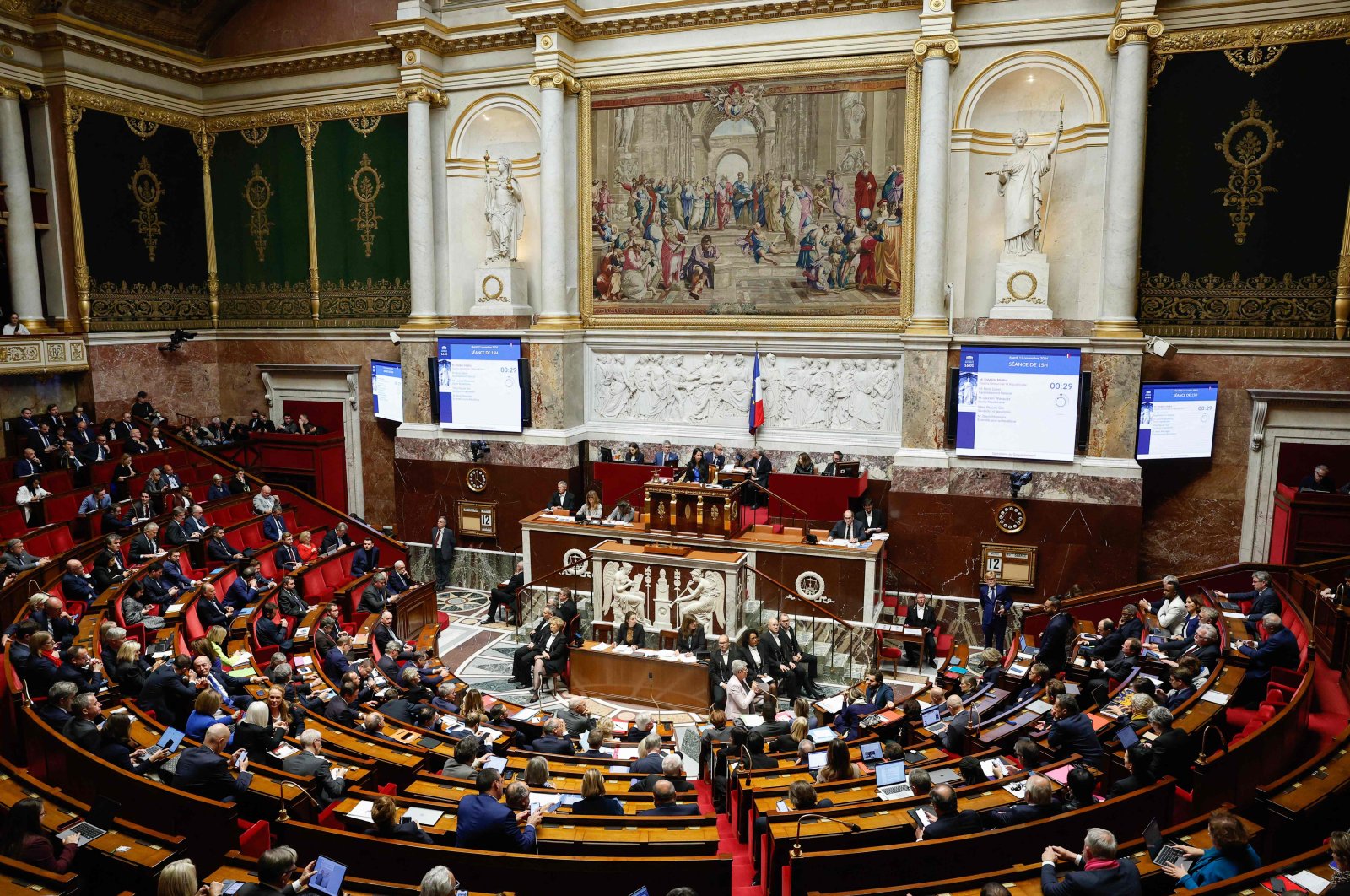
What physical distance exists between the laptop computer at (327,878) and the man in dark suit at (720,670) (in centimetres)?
695

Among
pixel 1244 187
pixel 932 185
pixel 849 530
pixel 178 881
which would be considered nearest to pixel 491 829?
pixel 178 881

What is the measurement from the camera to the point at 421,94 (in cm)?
1866

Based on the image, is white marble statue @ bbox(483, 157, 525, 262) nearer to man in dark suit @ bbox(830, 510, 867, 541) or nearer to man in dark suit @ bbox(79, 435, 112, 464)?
man in dark suit @ bbox(79, 435, 112, 464)

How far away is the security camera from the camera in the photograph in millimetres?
14258

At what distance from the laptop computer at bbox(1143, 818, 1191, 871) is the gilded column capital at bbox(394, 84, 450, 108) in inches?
718

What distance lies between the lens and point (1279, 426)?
47.6 ft

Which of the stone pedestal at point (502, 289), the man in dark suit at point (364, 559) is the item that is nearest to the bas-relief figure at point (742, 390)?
the stone pedestal at point (502, 289)

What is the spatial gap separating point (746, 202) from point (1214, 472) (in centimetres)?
958

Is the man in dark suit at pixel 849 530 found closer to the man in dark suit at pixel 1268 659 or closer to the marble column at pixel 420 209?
the man in dark suit at pixel 1268 659

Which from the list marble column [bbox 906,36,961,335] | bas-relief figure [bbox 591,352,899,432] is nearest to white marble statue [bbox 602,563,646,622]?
bas-relief figure [bbox 591,352,899,432]

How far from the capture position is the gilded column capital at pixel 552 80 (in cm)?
1761

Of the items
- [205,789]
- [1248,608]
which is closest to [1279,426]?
[1248,608]

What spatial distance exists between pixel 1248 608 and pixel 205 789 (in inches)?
493

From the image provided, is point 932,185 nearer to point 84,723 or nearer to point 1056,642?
point 1056,642
